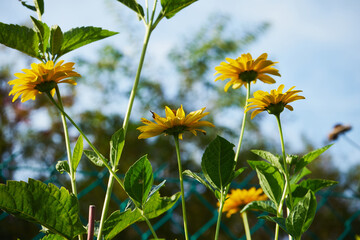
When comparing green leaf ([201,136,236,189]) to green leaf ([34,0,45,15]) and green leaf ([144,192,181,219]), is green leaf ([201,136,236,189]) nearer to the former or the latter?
green leaf ([144,192,181,219])

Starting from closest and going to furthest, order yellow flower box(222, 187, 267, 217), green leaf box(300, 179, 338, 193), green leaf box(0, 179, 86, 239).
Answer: green leaf box(0, 179, 86, 239)
green leaf box(300, 179, 338, 193)
yellow flower box(222, 187, 267, 217)

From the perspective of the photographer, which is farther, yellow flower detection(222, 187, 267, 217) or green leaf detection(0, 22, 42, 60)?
yellow flower detection(222, 187, 267, 217)

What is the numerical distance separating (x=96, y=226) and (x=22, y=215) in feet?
0.26

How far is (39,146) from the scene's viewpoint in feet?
12.9

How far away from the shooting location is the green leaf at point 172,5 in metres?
0.37

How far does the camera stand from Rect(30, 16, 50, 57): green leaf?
13.3 inches

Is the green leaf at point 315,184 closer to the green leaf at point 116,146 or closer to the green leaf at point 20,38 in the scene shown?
the green leaf at point 116,146

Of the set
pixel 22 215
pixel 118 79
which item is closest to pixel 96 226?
pixel 22 215

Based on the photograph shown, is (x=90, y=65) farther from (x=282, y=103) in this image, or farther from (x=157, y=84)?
(x=282, y=103)

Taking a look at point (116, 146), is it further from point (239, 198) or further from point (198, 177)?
point (239, 198)

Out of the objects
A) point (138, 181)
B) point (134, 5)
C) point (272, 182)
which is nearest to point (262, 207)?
point (272, 182)

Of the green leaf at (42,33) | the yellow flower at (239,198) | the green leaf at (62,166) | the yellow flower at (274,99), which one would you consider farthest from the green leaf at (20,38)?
the yellow flower at (239,198)

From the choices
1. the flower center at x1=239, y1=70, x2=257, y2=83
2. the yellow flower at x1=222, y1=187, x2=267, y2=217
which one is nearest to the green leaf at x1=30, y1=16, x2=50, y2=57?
the flower center at x1=239, y1=70, x2=257, y2=83

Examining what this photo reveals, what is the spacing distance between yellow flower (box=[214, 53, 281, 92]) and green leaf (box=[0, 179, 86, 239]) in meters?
0.22
